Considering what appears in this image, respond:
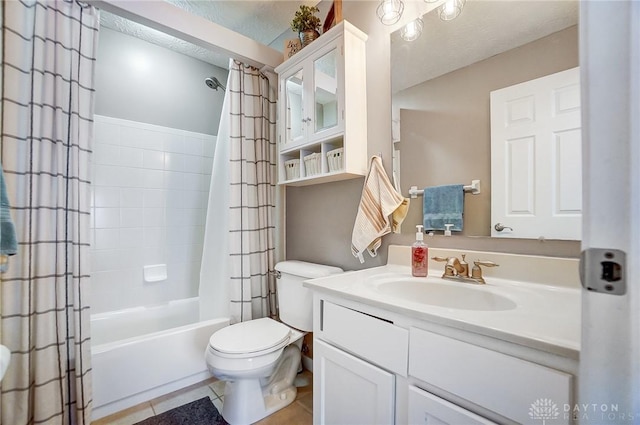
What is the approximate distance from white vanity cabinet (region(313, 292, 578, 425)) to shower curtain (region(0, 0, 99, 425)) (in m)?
1.17

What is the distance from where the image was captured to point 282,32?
2.19 metres

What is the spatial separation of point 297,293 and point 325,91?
1.15 m

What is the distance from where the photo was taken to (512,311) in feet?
2.50

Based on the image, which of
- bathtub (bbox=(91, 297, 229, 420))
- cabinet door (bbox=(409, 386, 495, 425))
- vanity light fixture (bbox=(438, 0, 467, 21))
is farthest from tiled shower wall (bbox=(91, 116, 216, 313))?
cabinet door (bbox=(409, 386, 495, 425))

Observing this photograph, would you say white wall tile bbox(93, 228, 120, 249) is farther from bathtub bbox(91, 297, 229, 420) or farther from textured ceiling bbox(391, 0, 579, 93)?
textured ceiling bbox(391, 0, 579, 93)

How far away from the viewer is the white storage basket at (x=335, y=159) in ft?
4.88

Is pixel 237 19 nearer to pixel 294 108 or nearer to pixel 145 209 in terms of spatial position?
pixel 294 108

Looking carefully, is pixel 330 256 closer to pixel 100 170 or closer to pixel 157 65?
pixel 100 170

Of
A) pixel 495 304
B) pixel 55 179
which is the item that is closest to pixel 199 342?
pixel 55 179

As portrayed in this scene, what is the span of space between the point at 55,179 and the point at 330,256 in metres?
1.42

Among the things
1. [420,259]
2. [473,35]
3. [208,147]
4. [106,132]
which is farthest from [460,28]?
[106,132]

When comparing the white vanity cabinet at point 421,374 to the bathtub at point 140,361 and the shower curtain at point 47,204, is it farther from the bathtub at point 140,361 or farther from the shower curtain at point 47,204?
the shower curtain at point 47,204

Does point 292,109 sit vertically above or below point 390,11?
below

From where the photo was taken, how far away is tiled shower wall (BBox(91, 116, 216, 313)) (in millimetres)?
2057
